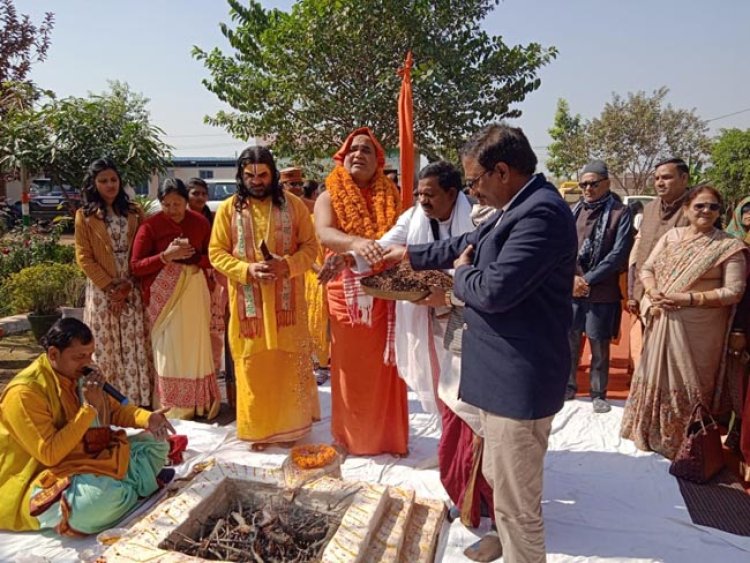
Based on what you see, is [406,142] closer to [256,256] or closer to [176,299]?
[256,256]

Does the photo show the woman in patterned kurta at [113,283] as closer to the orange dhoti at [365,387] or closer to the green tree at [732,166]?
the orange dhoti at [365,387]

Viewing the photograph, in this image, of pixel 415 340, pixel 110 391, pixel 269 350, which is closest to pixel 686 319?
pixel 415 340

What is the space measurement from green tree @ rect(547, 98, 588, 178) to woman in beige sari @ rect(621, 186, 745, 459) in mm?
26328

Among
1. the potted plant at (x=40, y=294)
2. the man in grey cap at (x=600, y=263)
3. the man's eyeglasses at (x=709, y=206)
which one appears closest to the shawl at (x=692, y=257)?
the man's eyeglasses at (x=709, y=206)

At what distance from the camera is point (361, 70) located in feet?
33.5

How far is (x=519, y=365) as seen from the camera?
7.04 ft

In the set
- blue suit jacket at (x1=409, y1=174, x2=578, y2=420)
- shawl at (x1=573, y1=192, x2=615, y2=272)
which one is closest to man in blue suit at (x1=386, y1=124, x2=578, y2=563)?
blue suit jacket at (x1=409, y1=174, x2=578, y2=420)

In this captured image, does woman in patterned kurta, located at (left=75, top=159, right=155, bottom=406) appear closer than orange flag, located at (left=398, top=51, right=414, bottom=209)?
No

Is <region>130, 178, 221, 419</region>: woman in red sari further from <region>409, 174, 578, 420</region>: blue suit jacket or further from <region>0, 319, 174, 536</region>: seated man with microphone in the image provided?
<region>409, 174, 578, 420</region>: blue suit jacket

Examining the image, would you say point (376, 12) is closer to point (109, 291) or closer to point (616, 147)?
point (109, 291)

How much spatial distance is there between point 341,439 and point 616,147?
2637 cm

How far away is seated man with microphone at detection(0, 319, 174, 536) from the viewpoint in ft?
9.45

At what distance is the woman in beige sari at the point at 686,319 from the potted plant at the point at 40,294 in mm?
6044

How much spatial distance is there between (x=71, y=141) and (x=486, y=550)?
7.96 m
